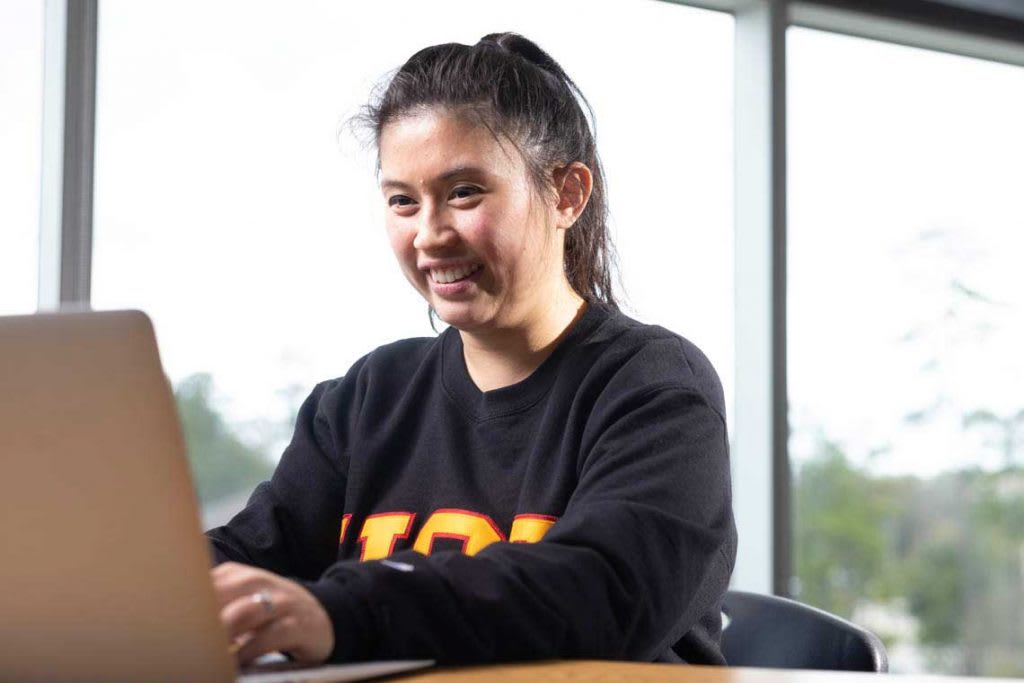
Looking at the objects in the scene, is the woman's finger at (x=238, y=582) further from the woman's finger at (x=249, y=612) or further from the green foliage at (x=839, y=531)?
the green foliage at (x=839, y=531)

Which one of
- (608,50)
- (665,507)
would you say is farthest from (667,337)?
(608,50)

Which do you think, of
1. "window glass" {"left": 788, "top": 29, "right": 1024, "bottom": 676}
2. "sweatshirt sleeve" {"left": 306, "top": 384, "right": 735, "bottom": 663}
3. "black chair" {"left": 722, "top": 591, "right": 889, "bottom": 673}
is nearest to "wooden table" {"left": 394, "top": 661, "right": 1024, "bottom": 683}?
"sweatshirt sleeve" {"left": 306, "top": 384, "right": 735, "bottom": 663}

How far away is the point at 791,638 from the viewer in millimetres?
1503

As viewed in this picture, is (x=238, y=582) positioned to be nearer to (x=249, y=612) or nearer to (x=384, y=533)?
(x=249, y=612)

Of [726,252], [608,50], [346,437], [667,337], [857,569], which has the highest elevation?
[608,50]

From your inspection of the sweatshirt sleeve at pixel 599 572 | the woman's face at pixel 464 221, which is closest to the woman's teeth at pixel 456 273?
the woman's face at pixel 464 221

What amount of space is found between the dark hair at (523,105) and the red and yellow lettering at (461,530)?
341mm

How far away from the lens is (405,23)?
278 centimetres

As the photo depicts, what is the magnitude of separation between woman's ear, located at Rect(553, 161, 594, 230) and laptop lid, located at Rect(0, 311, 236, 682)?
94 cm

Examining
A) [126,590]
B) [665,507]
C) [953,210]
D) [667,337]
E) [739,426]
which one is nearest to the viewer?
[126,590]

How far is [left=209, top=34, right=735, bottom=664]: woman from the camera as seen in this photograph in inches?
46.1

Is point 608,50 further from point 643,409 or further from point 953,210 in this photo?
point 643,409

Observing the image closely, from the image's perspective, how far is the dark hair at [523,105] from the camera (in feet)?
5.24

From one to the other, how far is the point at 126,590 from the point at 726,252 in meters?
2.55
